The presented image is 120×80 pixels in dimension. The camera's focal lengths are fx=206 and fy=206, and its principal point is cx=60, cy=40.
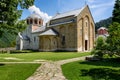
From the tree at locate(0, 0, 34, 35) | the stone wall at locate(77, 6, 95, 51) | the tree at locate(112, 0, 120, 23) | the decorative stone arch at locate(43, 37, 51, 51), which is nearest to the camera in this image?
the tree at locate(0, 0, 34, 35)

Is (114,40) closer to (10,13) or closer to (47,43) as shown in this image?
(10,13)


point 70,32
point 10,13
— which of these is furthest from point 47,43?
point 10,13

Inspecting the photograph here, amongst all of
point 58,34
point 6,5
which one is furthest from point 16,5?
point 58,34

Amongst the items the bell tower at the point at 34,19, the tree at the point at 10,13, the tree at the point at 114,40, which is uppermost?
the bell tower at the point at 34,19

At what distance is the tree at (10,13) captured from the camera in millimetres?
19375

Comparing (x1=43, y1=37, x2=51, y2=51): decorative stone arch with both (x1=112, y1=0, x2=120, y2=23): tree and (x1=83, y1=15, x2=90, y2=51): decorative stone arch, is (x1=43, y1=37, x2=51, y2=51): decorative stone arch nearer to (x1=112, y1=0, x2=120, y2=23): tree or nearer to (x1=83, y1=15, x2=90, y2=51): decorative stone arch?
(x1=83, y1=15, x2=90, y2=51): decorative stone arch

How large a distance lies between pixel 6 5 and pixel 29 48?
1929 inches

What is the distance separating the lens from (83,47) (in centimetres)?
4838

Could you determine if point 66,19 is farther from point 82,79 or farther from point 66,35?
point 82,79

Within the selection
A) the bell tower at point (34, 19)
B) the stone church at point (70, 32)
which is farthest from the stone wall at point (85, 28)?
the bell tower at point (34, 19)

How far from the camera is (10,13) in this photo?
64.5 feet

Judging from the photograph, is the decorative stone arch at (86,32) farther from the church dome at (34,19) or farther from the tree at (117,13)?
the church dome at (34,19)

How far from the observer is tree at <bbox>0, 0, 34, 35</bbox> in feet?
63.6

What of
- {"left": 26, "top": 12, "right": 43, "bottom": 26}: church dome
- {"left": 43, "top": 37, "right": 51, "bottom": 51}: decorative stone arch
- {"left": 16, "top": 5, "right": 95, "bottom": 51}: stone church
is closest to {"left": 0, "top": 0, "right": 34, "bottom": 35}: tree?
{"left": 16, "top": 5, "right": 95, "bottom": 51}: stone church
